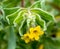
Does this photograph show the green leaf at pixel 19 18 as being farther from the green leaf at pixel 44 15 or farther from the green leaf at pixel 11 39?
the green leaf at pixel 11 39

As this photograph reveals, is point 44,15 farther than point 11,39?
No

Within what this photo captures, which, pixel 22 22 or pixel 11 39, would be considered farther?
pixel 11 39

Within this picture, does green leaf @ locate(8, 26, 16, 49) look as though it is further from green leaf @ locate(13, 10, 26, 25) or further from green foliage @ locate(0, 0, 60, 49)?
green leaf @ locate(13, 10, 26, 25)

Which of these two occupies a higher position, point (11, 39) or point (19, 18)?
point (19, 18)

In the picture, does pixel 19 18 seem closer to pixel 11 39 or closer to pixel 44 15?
pixel 44 15

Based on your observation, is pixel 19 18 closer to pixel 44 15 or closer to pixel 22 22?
pixel 22 22

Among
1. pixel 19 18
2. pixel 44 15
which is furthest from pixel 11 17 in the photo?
pixel 44 15

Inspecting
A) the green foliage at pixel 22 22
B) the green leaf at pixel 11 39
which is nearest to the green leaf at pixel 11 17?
the green foliage at pixel 22 22

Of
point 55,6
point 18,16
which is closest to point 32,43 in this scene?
point 18,16

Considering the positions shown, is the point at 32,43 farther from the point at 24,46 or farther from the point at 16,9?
the point at 16,9

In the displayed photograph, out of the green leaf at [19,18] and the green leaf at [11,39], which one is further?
the green leaf at [11,39]

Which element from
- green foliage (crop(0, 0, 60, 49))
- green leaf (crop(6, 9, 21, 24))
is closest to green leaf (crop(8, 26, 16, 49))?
green foliage (crop(0, 0, 60, 49))
